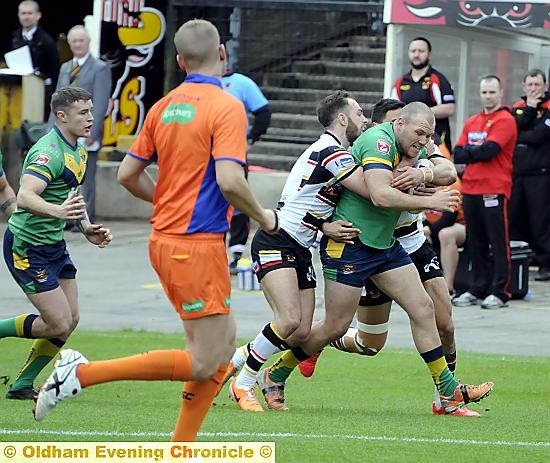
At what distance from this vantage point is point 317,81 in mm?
21406

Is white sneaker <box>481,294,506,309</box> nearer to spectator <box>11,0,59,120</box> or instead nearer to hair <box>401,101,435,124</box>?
hair <box>401,101,435,124</box>

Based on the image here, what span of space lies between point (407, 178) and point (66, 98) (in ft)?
7.71

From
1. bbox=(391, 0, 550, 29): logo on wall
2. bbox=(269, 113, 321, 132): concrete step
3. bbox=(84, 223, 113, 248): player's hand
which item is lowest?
bbox=(269, 113, 321, 132): concrete step

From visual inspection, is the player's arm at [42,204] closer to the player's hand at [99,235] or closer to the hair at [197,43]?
the player's hand at [99,235]

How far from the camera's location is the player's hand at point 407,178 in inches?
331

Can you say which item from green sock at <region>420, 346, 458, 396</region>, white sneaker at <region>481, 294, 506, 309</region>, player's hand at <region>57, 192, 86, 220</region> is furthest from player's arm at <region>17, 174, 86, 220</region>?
white sneaker at <region>481, 294, 506, 309</region>

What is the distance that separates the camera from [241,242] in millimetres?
16031

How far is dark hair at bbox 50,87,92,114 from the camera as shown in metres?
8.94

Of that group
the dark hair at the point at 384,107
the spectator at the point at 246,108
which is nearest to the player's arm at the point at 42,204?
the dark hair at the point at 384,107

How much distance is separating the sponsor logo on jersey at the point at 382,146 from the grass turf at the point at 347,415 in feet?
5.54

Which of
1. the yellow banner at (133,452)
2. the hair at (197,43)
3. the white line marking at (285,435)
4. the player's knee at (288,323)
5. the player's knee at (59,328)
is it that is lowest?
the white line marking at (285,435)

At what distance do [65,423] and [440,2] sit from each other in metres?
9.57

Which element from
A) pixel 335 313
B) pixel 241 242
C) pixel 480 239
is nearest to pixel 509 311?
pixel 480 239

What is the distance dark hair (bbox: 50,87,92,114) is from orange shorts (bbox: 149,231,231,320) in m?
2.62
